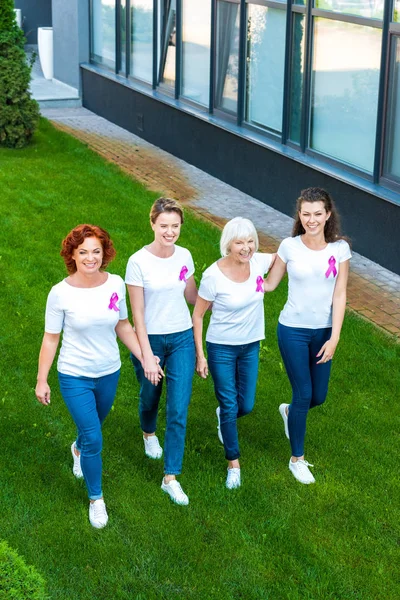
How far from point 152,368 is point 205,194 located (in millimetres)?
8177

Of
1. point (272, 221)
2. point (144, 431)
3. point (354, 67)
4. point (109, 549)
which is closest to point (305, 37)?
point (354, 67)

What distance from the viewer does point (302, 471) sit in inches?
268

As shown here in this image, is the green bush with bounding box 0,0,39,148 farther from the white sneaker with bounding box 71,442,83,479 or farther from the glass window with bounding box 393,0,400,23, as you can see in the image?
the white sneaker with bounding box 71,442,83,479

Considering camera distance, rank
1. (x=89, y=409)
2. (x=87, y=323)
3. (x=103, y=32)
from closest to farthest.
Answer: (x=87, y=323), (x=89, y=409), (x=103, y=32)

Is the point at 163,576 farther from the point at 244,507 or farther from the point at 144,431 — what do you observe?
the point at 144,431

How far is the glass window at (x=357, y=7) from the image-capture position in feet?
36.4

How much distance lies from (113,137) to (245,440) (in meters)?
11.3

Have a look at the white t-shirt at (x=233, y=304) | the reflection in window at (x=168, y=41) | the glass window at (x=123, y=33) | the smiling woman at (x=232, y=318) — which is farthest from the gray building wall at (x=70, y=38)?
the white t-shirt at (x=233, y=304)

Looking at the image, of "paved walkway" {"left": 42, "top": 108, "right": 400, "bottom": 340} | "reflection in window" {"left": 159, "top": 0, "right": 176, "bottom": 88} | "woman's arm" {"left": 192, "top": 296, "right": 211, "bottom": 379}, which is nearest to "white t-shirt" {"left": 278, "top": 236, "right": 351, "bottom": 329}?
"woman's arm" {"left": 192, "top": 296, "right": 211, "bottom": 379}

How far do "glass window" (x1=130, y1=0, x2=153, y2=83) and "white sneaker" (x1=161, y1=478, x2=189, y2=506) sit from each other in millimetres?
12214

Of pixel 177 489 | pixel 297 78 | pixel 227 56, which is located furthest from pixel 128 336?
pixel 227 56

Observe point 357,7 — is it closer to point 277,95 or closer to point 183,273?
point 277,95

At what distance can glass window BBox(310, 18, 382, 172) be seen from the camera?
450 inches

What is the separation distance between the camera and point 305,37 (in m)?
12.6
